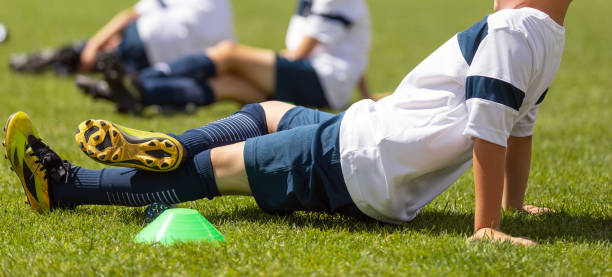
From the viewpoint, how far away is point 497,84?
2.56 meters

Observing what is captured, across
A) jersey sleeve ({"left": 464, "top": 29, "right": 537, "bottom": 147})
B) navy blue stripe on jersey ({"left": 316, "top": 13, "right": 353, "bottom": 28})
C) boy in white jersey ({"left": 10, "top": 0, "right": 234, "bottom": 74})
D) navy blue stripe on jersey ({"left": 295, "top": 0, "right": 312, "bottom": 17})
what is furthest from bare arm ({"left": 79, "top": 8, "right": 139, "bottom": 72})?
jersey sleeve ({"left": 464, "top": 29, "right": 537, "bottom": 147})

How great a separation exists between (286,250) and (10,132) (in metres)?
1.22

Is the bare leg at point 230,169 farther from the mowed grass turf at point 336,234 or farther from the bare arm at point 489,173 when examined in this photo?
the bare arm at point 489,173

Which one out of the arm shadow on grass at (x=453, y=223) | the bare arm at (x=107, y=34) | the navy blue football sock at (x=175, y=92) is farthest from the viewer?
the bare arm at (x=107, y=34)

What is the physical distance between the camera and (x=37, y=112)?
6.06 m

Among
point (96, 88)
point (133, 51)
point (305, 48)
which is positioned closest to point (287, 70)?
point (305, 48)

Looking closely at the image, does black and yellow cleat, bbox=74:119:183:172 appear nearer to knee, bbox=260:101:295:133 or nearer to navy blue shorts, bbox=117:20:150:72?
knee, bbox=260:101:295:133

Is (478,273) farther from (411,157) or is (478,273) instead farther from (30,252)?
(30,252)

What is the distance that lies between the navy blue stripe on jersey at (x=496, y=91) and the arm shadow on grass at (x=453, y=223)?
0.55m

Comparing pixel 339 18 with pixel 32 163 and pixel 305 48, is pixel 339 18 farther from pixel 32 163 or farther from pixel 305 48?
pixel 32 163

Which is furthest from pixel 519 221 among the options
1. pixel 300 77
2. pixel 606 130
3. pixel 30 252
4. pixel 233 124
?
pixel 300 77

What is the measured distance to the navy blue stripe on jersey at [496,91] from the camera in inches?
101

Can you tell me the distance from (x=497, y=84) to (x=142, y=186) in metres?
1.40

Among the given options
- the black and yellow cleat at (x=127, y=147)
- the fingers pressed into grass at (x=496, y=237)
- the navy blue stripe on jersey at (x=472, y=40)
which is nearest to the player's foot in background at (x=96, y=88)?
the black and yellow cleat at (x=127, y=147)
